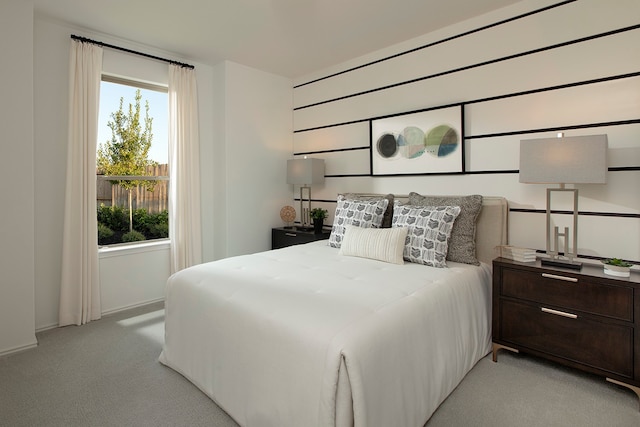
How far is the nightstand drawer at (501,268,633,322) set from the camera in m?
1.97

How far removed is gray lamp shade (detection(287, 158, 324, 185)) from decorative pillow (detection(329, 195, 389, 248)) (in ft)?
2.84

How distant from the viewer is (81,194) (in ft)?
10.4

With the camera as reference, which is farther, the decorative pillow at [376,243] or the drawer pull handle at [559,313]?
the decorative pillow at [376,243]

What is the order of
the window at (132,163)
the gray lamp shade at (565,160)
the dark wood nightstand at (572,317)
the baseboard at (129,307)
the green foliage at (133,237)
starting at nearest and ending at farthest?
the dark wood nightstand at (572,317) < the gray lamp shade at (565,160) < the baseboard at (129,307) < the window at (132,163) < the green foliage at (133,237)

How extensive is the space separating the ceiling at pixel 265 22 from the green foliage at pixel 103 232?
6.16 ft

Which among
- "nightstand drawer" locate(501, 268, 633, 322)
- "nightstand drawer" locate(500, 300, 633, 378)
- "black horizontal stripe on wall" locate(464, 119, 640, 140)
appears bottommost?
"nightstand drawer" locate(500, 300, 633, 378)

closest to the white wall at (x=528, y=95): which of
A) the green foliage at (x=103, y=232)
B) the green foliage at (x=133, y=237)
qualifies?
the green foliage at (x=133, y=237)

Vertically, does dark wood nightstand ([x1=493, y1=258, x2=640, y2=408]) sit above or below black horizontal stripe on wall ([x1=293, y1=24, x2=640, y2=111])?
below

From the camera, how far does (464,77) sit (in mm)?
3047

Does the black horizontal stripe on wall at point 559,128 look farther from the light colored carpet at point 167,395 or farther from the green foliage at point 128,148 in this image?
the green foliage at point 128,148

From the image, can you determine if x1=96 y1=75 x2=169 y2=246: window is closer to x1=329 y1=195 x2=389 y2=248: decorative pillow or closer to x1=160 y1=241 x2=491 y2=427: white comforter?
x1=160 y1=241 x2=491 y2=427: white comforter

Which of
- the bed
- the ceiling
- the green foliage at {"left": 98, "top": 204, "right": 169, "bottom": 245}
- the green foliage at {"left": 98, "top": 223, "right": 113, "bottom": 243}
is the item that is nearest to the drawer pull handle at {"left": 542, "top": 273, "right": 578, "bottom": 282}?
the bed

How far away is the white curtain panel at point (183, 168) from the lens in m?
3.79

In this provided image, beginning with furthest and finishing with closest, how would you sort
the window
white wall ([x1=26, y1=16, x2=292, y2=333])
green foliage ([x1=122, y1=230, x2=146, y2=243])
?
green foliage ([x1=122, y1=230, x2=146, y2=243]), the window, white wall ([x1=26, y1=16, x2=292, y2=333])
